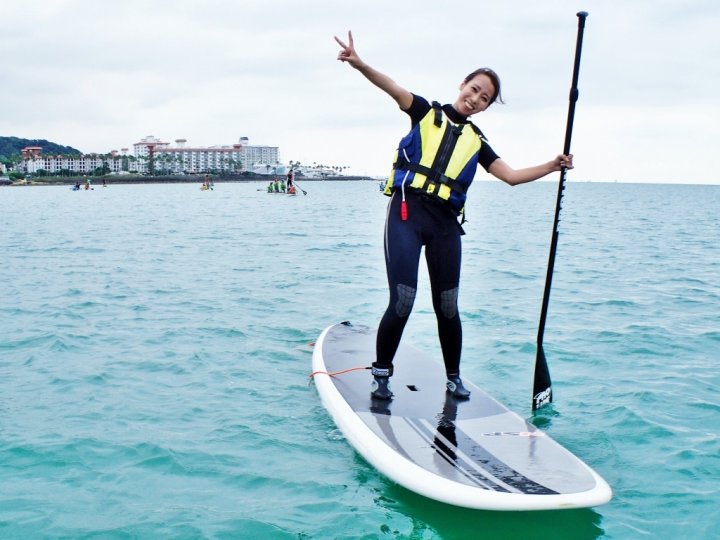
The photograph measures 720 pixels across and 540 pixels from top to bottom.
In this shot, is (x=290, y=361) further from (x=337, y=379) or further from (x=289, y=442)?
(x=289, y=442)

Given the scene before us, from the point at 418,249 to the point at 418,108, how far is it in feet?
3.28

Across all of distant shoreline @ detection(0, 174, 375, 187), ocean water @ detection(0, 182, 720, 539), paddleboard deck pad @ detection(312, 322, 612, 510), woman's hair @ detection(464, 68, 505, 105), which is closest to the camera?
paddleboard deck pad @ detection(312, 322, 612, 510)

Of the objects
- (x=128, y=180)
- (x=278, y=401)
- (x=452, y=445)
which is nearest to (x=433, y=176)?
(x=452, y=445)

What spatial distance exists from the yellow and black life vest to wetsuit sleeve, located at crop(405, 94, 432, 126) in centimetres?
3

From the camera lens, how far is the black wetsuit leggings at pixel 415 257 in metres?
4.90

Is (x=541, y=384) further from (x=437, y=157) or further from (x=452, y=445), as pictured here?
(x=437, y=157)

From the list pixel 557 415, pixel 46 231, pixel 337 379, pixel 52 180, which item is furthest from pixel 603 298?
pixel 52 180

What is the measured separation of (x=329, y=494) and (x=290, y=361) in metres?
3.26

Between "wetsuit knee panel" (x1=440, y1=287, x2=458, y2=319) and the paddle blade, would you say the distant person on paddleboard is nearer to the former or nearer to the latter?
"wetsuit knee panel" (x1=440, y1=287, x2=458, y2=319)

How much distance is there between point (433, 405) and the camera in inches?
204

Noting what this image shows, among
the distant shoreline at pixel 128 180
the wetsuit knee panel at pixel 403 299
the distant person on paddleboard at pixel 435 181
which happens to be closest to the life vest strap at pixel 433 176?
the distant person on paddleboard at pixel 435 181

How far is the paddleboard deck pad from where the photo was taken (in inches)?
153

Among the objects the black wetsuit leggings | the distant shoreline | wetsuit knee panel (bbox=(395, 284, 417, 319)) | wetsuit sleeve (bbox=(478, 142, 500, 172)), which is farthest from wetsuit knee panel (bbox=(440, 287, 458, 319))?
the distant shoreline

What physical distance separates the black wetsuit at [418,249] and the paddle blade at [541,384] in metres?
1.03
